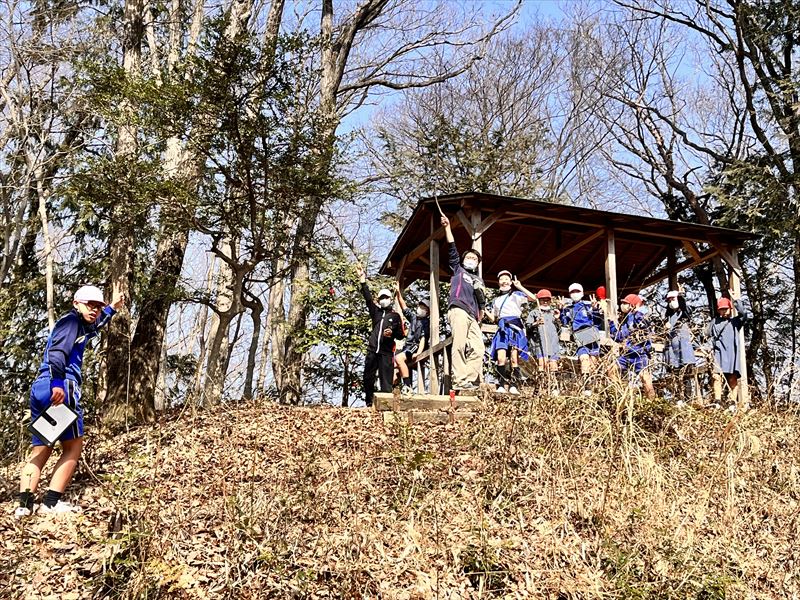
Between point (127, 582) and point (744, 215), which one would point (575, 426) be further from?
point (744, 215)

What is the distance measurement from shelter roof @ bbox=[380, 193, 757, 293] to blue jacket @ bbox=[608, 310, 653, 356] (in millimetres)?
2274

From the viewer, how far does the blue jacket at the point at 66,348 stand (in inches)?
229

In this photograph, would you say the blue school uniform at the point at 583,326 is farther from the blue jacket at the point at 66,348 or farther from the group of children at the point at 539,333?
the blue jacket at the point at 66,348

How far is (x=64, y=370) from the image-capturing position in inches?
231

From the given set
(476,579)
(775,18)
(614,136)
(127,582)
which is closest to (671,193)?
(614,136)

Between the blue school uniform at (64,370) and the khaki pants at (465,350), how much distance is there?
433 cm

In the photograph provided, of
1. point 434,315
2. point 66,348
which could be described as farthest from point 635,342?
point 66,348

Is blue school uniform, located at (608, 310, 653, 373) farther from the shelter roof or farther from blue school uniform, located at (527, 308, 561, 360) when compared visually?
the shelter roof

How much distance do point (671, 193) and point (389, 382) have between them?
1368cm

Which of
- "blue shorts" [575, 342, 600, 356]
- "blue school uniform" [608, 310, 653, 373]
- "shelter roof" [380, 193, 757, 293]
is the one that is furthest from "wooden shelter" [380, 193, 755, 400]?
"blue school uniform" [608, 310, 653, 373]

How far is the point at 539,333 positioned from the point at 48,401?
21.9 feet

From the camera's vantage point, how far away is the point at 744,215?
583 inches

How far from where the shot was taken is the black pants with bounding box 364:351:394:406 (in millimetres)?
10445

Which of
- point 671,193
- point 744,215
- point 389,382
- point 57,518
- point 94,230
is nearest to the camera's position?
point 57,518
